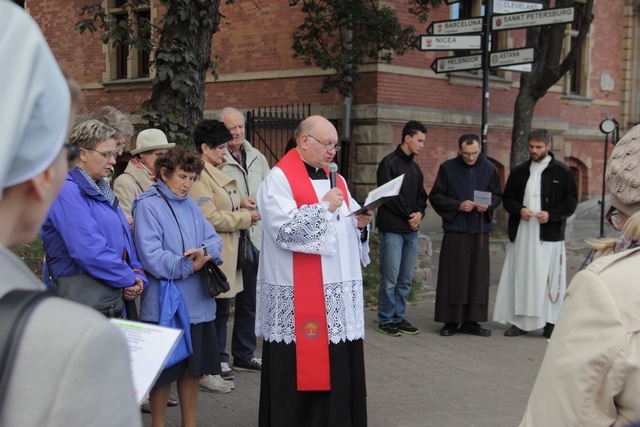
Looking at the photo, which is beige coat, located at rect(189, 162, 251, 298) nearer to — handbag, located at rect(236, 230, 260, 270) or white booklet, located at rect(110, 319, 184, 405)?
handbag, located at rect(236, 230, 260, 270)

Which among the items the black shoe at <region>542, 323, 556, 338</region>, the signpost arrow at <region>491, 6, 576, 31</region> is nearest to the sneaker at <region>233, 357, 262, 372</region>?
the black shoe at <region>542, 323, 556, 338</region>

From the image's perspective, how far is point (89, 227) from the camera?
4375mm

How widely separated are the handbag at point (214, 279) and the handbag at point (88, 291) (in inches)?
28.1

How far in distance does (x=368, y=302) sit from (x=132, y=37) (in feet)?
14.5

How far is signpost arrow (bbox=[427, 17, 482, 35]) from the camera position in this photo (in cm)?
1108

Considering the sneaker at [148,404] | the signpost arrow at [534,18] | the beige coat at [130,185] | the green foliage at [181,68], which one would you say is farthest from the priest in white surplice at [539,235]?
the beige coat at [130,185]

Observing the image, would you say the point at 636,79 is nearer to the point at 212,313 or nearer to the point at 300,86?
the point at 300,86

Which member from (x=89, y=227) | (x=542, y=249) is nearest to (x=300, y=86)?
(x=542, y=249)

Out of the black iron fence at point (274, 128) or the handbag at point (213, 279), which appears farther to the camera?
the black iron fence at point (274, 128)

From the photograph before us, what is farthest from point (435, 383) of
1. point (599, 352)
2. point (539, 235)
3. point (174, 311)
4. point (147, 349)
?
point (147, 349)

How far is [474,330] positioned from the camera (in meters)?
8.77

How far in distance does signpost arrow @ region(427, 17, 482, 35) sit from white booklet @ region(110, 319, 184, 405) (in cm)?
979

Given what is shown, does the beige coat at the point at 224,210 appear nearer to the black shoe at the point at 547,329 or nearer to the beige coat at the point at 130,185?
the beige coat at the point at 130,185

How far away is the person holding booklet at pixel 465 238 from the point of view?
28.5ft
